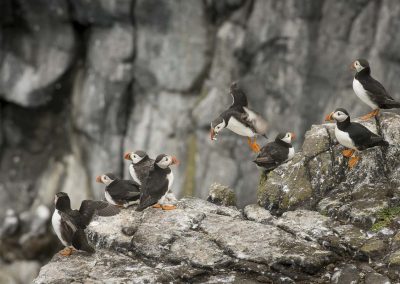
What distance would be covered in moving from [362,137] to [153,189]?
290 centimetres

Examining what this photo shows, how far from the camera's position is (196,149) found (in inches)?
923

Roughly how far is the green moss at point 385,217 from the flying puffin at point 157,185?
107 inches

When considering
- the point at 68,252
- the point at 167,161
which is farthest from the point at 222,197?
the point at 68,252

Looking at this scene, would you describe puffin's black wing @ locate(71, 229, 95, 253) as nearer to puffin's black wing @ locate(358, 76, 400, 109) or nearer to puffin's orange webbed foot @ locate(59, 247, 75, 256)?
puffin's orange webbed foot @ locate(59, 247, 75, 256)

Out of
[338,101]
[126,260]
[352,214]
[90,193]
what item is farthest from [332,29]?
[126,260]

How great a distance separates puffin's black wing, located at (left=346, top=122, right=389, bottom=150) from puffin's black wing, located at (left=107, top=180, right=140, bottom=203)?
3.11m

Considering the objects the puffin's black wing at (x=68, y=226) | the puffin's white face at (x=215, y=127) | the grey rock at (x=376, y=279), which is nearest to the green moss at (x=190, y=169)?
the puffin's white face at (x=215, y=127)

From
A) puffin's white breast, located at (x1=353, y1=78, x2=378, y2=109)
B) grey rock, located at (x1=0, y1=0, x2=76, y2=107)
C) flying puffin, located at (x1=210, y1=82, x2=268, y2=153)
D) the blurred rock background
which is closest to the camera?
puffin's white breast, located at (x1=353, y1=78, x2=378, y2=109)

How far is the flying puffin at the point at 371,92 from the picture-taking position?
34.0ft

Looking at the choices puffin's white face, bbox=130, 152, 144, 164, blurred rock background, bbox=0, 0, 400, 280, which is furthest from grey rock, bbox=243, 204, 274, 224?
blurred rock background, bbox=0, 0, 400, 280

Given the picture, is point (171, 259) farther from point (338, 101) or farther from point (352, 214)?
point (338, 101)

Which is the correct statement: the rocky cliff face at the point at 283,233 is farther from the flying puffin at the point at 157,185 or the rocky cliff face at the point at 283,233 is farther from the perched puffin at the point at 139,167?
the perched puffin at the point at 139,167

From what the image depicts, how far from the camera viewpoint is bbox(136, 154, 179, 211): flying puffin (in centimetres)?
955

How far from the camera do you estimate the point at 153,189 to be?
9.65 meters
